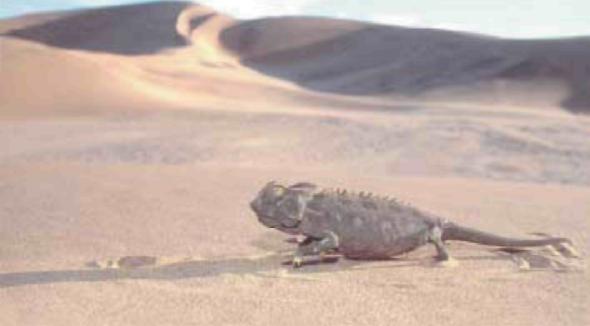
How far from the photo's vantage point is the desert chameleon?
5254 millimetres

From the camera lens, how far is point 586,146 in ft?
47.9

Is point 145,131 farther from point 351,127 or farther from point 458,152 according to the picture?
point 458,152

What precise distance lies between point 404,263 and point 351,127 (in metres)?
11.3

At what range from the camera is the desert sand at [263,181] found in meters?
4.61

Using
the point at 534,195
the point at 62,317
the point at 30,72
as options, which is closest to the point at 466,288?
the point at 62,317

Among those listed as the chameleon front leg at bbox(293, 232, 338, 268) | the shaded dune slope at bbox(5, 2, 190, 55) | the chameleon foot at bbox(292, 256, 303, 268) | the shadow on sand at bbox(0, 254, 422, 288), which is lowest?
the shadow on sand at bbox(0, 254, 422, 288)

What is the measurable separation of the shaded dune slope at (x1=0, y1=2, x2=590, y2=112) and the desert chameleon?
22.5m

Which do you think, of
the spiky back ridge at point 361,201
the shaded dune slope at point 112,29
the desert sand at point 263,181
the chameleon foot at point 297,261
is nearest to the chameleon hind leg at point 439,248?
the desert sand at point 263,181

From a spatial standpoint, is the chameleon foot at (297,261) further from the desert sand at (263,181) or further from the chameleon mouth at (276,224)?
the chameleon mouth at (276,224)

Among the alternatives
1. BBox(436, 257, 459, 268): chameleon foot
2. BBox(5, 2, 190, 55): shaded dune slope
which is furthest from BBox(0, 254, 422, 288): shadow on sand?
BBox(5, 2, 190, 55): shaded dune slope

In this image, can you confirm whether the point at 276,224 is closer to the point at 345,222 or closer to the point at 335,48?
the point at 345,222

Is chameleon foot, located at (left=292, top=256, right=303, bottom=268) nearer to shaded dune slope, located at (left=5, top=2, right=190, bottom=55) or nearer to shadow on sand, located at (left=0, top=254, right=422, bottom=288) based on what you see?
shadow on sand, located at (left=0, top=254, right=422, bottom=288)

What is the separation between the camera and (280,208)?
17.1 feet

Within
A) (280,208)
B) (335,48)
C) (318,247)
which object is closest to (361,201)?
(318,247)
